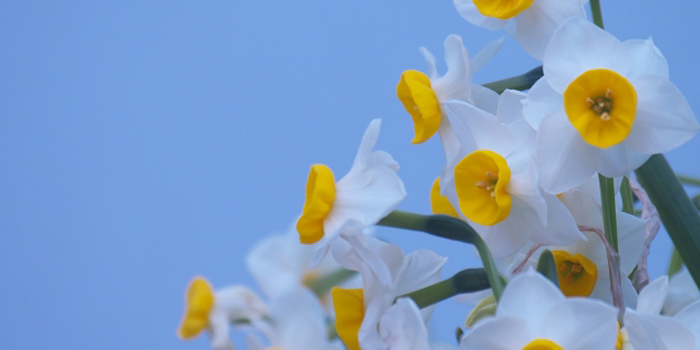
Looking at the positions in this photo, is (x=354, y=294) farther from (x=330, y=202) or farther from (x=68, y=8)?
(x=68, y=8)

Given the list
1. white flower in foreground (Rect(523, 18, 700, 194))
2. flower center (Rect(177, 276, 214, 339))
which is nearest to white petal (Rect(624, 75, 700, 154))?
white flower in foreground (Rect(523, 18, 700, 194))

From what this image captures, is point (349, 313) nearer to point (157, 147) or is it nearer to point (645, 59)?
point (645, 59)

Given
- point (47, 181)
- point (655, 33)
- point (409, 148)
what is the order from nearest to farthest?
1. point (655, 33)
2. point (409, 148)
3. point (47, 181)

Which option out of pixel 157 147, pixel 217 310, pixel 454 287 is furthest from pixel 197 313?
pixel 157 147

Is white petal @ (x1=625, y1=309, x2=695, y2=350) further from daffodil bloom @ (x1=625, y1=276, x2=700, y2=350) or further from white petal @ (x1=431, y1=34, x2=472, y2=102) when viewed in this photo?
white petal @ (x1=431, y1=34, x2=472, y2=102)

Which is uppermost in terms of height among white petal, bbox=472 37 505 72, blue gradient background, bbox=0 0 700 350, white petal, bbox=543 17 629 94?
blue gradient background, bbox=0 0 700 350

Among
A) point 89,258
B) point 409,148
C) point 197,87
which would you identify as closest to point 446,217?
point 409,148
